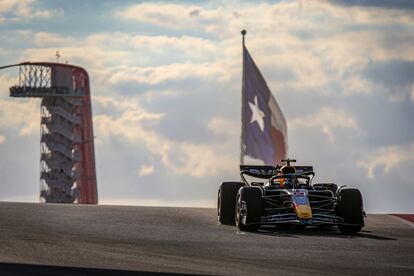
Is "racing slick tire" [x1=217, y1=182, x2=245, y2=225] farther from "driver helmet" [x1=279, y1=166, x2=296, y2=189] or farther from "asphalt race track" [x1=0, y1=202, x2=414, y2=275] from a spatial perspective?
"driver helmet" [x1=279, y1=166, x2=296, y2=189]

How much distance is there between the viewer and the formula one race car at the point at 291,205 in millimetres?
22781

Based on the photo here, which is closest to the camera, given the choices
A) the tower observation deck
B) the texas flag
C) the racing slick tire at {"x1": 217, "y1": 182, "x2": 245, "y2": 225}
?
the racing slick tire at {"x1": 217, "y1": 182, "x2": 245, "y2": 225}

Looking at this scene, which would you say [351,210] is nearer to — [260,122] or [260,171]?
[260,171]

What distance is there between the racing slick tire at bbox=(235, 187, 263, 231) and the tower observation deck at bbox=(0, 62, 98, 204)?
9760 cm

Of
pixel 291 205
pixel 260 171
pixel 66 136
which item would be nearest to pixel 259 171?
pixel 260 171

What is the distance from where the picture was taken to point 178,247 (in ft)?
61.3

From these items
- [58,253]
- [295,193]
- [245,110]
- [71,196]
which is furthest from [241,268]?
[71,196]

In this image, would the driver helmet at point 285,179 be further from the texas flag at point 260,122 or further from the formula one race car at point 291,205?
the texas flag at point 260,122

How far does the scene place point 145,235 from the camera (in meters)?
21.1

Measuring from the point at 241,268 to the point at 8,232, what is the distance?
5.90m

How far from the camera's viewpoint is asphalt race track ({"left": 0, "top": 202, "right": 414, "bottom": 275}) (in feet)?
49.8

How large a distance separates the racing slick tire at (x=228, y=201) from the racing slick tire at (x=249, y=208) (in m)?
1.61

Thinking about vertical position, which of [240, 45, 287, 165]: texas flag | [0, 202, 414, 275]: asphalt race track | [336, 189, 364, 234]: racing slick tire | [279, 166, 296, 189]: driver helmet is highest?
[240, 45, 287, 165]: texas flag

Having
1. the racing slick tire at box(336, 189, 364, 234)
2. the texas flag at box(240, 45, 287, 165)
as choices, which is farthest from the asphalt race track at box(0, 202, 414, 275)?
the texas flag at box(240, 45, 287, 165)
